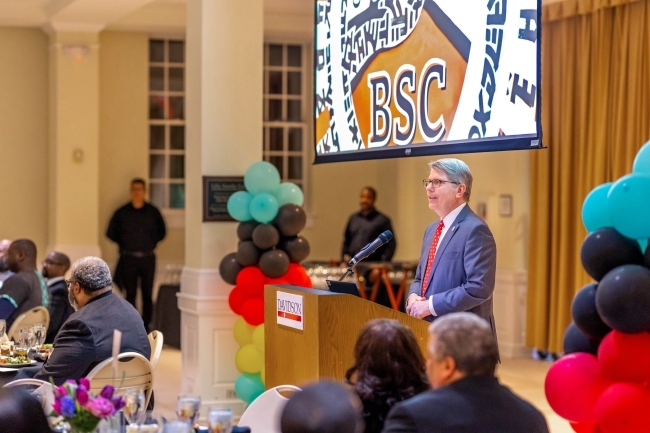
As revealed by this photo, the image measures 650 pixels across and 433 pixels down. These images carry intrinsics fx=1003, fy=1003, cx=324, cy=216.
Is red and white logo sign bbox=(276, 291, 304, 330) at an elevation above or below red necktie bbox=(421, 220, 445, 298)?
below

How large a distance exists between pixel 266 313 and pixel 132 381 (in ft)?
2.41

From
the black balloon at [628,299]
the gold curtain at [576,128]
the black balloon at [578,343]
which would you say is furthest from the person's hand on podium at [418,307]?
the gold curtain at [576,128]

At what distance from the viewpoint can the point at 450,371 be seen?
91.4 inches

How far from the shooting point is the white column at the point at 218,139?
6.65m

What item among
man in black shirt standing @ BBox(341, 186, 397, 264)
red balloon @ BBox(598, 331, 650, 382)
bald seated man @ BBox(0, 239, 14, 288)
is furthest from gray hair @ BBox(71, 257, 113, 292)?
man in black shirt standing @ BBox(341, 186, 397, 264)

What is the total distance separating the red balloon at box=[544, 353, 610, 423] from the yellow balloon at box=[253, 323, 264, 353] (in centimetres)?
307

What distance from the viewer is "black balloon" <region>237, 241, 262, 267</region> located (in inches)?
250

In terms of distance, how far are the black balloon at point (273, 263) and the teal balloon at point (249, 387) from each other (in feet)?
2.24

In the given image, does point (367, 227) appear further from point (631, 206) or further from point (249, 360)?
point (631, 206)

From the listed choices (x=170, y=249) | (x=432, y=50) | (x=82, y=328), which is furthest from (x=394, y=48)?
(x=170, y=249)

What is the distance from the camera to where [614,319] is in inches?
126

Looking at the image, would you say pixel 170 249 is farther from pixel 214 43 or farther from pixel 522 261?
pixel 214 43

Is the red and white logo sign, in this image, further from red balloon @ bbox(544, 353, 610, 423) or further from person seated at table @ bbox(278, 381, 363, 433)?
person seated at table @ bbox(278, 381, 363, 433)

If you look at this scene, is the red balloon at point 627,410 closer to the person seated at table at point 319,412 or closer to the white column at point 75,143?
the person seated at table at point 319,412
